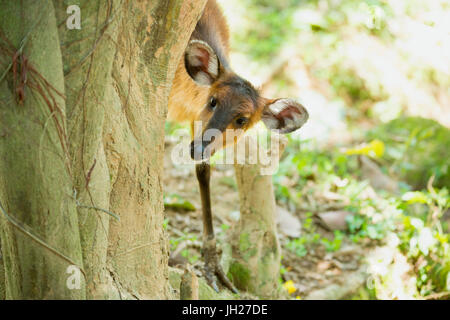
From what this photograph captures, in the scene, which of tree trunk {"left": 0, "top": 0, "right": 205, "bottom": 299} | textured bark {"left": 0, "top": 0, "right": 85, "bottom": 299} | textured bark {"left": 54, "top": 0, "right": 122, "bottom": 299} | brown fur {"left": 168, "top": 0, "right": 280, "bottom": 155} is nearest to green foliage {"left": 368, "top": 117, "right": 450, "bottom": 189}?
brown fur {"left": 168, "top": 0, "right": 280, "bottom": 155}

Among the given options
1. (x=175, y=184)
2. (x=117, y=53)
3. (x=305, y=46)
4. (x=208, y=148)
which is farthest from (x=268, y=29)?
(x=117, y=53)

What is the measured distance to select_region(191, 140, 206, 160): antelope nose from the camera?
4098mm

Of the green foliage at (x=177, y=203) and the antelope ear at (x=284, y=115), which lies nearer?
the antelope ear at (x=284, y=115)

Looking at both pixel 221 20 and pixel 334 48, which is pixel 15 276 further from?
pixel 334 48

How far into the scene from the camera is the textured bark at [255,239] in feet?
15.9

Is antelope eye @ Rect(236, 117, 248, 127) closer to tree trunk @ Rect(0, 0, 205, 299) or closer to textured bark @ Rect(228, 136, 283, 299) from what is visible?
textured bark @ Rect(228, 136, 283, 299)

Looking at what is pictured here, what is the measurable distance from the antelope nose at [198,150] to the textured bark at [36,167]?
170 cm

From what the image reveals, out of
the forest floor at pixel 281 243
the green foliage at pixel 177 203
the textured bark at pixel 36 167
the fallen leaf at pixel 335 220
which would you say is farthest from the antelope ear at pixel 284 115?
the textured bark at pixel 36 167

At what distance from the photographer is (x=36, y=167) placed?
7.72 feet

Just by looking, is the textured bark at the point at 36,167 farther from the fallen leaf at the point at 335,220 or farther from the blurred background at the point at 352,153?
the fallen leaf at the point at 335,220

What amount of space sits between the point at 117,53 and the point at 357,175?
226 inches

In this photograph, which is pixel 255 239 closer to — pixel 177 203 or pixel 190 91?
pixel 177 203

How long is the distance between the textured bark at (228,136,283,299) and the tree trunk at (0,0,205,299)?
172 centimetres

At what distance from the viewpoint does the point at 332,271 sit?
581 cm
